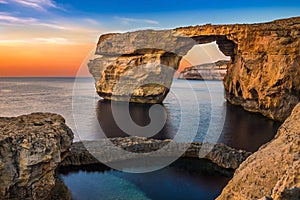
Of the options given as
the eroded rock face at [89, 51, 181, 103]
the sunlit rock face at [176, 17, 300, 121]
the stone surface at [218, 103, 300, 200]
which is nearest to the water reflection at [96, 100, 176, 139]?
the eroded rock face at [89, 51, 181, 103]

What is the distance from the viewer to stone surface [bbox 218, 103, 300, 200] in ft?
11.1

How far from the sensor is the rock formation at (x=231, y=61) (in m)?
35.3

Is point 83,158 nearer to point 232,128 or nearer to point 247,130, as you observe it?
point 232,128

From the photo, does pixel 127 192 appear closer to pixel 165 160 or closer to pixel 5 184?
pixel 165 160

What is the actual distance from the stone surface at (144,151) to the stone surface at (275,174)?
627 inches

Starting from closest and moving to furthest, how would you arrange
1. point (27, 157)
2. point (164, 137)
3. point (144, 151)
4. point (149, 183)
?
point (27, 157) → point (149, 183) → point (144, 151) → point (164, 137)

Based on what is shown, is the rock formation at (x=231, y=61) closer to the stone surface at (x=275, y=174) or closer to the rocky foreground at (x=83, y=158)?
the rocky foreground at (x=83, y=158)

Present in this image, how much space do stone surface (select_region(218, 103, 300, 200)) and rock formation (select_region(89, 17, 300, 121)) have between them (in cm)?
3430

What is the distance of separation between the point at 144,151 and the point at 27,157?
13.0m

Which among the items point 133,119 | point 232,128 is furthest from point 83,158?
point 232,128

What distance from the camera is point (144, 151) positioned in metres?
22.2

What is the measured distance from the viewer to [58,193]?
42.7ft

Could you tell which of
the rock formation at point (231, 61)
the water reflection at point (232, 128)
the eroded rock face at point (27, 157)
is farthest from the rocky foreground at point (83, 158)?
the rock formation at point (231, 61)

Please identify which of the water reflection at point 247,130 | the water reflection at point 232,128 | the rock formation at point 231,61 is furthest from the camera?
the rock formation at point 231,61
